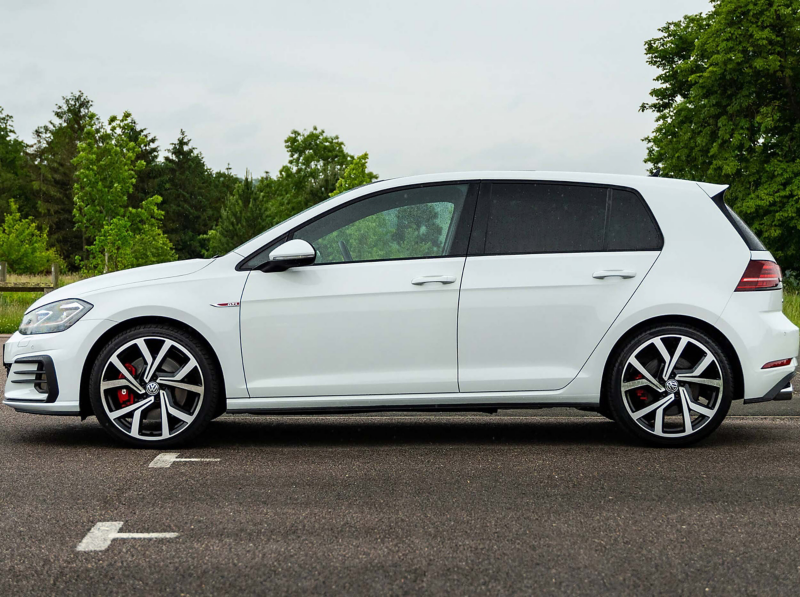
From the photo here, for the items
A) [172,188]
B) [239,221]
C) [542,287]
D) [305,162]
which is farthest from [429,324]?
[172,188]

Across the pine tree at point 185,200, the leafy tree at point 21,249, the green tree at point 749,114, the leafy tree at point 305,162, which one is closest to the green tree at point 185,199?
the pine tree at point 185,200

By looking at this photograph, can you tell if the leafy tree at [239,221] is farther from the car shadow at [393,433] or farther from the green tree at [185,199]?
the car shadow at [393,433]

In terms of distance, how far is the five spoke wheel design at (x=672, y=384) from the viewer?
5.74 metres

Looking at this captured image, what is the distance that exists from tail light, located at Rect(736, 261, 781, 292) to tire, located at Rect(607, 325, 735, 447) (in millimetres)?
409

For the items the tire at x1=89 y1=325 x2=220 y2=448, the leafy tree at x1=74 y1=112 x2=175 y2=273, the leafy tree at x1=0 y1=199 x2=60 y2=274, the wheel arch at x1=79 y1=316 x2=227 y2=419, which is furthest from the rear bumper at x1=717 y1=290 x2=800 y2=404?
the leafy tree at x1=0 y1=199 x2=60 y2=274

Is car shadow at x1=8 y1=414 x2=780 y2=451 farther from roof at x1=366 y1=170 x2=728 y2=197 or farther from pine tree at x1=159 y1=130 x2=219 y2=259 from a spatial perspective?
pine tree at x1=159 y1=130 x2=219 y2=259

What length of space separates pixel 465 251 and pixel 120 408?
7.73 feet

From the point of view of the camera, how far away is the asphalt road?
3393mm

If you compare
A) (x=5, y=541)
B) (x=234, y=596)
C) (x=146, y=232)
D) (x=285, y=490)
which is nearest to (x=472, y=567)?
(x=234, y=596)

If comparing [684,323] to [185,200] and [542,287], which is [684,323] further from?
[185,200]

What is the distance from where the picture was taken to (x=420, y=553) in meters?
3.68

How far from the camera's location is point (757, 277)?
5844 millimetres

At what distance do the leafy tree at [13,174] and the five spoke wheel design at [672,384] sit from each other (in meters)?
83.0

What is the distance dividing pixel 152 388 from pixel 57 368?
1.96ft
